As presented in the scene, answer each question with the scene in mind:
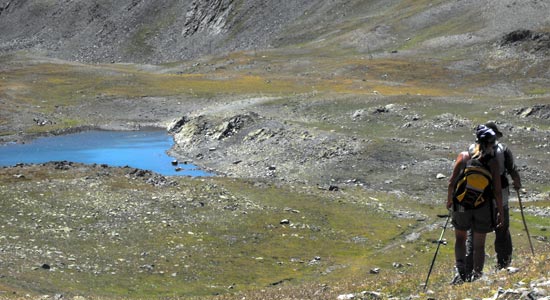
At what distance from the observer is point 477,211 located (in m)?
17.2

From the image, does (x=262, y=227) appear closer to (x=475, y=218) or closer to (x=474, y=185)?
(x=475, y=218)

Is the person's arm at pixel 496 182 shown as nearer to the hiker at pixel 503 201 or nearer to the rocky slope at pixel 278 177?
the hiker at pixel 503 201

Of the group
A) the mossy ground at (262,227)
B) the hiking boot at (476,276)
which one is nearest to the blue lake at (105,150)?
the mossy ground at (262,227)

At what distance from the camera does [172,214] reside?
41.1 meters

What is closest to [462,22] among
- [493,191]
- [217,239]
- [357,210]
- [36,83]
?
[36,83]

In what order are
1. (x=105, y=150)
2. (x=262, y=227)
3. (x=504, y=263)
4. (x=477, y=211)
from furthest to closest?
1. (x=105, y=150)
2. (x=262, y=227)
3. (x=504, y=263)
4. (x=477, y=211)

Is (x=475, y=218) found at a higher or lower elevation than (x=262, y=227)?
lower

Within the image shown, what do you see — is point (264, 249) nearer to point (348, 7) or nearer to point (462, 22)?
point (462, 22)

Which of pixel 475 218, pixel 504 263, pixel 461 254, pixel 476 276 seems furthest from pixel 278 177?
pixel 475 218

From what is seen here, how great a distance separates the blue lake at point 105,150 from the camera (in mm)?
72938

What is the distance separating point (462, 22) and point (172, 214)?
119151mm

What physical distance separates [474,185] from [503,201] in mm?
1197

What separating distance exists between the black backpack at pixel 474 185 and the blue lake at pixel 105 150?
5045 centimetres

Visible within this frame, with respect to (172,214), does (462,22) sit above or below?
above
